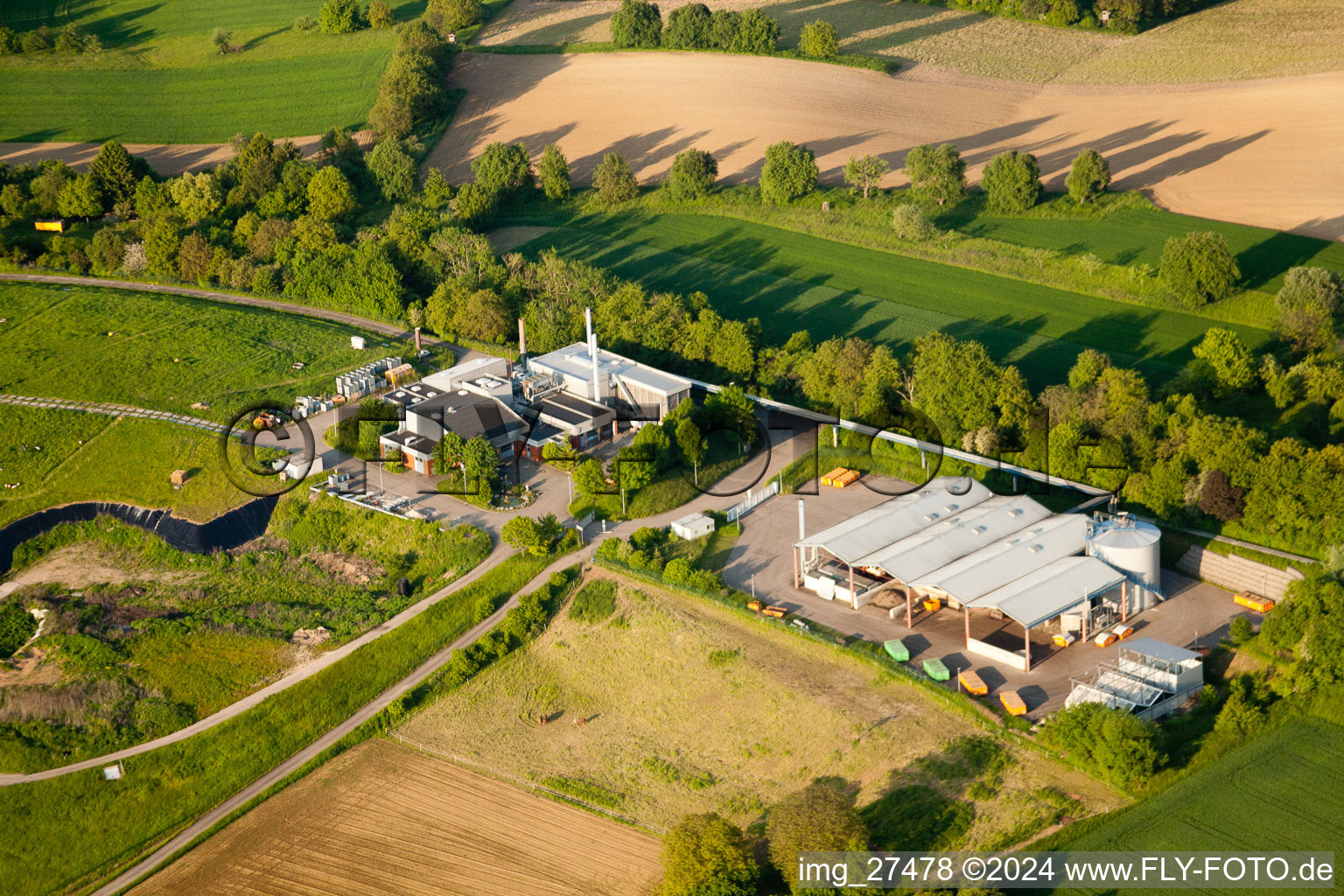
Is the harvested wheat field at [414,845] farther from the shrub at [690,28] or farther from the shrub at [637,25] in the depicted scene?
the shrub at [637,25]

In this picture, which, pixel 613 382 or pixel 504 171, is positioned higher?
pixel 504 171

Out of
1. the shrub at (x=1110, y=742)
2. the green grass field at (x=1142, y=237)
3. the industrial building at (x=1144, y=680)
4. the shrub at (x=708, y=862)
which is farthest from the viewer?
the green grass field at (x=1142, y=237)

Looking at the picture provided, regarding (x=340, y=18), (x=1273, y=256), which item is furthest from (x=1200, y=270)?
(x=340, y=18)

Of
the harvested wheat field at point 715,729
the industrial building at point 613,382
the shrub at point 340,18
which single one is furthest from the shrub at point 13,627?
the shrub at point 340,18

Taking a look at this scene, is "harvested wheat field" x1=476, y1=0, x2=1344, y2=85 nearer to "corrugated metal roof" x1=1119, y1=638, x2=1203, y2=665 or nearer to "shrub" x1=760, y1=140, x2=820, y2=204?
"shrub" x1=760, y1=140, x2=820, y2=204

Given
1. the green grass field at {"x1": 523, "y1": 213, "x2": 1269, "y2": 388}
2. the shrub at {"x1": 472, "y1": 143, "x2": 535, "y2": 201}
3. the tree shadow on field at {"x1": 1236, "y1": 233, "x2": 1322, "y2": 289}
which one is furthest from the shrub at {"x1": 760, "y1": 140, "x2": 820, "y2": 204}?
the tree shadow on field at {"x1": 1236, "y1": 233, "x2": 1322, "y2": 289}

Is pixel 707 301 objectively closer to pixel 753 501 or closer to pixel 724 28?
pixel 753 501

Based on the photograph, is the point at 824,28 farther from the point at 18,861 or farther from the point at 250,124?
the point at 18,861

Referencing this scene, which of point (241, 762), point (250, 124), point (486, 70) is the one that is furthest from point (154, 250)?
point (241, 762)
